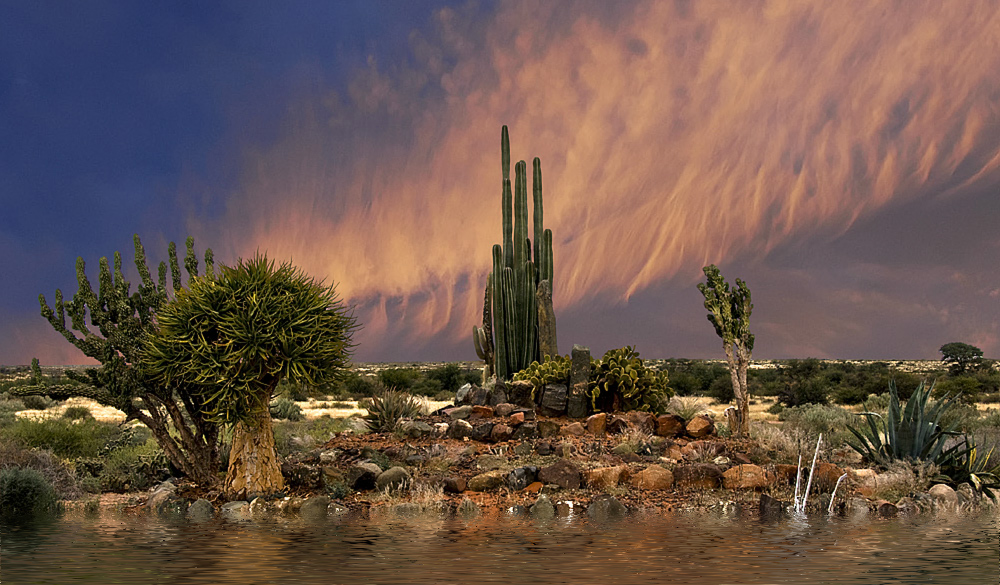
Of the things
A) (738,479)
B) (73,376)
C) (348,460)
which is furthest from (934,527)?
(73,376)

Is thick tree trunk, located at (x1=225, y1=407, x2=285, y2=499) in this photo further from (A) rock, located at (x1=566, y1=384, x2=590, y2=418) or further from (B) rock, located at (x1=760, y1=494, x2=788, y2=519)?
(A) rock, located at (x1=566, y1=384, x2=590, y2=418)

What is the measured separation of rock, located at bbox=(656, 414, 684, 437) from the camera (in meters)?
18.0

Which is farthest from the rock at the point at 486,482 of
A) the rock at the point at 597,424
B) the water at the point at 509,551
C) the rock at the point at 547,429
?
the rock at the point at 597,424

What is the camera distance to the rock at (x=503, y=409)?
19125mm

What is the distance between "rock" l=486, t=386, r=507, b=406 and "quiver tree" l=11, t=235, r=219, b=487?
25.3 ft

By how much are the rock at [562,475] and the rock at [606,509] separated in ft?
5.21

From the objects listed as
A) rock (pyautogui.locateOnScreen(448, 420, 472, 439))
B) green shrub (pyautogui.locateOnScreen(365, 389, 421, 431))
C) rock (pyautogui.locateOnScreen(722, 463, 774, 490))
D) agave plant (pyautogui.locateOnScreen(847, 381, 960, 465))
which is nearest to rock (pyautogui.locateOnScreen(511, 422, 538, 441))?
rock (pyautogui.locateOnScreen(448, 420, 472, 439))

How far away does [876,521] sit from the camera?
437 inches

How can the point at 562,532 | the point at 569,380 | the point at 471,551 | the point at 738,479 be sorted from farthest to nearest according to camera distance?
the point at 569,380 < the point at 738,479 < the point at 562,532 < the point at 471,551

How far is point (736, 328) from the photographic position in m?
18.0

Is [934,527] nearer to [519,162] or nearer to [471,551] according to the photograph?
[471,551]

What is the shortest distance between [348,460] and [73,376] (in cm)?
507

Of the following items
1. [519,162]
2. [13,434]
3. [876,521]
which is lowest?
[876,521]

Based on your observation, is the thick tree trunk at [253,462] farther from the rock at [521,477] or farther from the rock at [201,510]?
the rock at [521,477]
